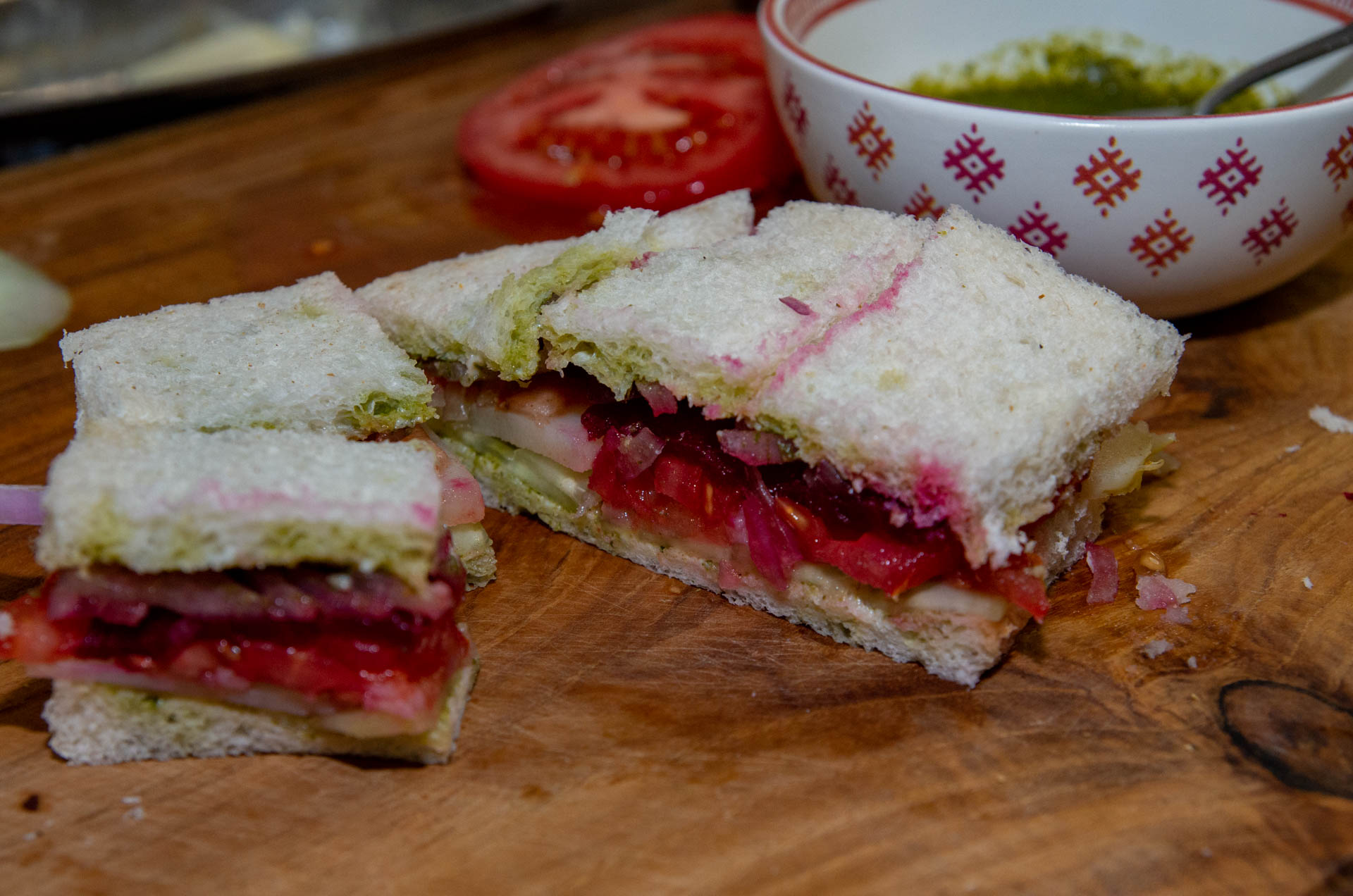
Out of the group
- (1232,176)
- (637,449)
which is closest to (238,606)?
(637,449)

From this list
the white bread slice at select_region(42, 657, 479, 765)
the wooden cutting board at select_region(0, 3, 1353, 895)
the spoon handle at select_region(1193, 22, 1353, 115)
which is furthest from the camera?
the spoon handle at select_region(1193, 22, 1353, 115)

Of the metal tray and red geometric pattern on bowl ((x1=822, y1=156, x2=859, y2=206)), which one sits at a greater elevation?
red geometric pattern on bowl ((x1=822, y1=156, x2=859, y2=206))

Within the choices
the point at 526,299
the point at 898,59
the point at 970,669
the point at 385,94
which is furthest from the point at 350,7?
the point at 970,669

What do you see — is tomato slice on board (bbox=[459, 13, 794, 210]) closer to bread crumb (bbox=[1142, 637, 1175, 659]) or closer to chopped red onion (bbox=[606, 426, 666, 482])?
chopped red onion (bbox=[606, 426, 666, 482])

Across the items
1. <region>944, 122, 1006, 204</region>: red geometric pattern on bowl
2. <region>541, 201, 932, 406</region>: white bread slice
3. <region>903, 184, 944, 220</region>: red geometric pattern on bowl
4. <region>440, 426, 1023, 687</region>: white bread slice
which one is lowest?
<region>440, 426, 1023, 687</region>: white bread slice

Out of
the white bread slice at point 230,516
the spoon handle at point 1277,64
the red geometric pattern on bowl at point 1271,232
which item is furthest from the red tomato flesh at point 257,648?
the spoon handle at point 1277,64

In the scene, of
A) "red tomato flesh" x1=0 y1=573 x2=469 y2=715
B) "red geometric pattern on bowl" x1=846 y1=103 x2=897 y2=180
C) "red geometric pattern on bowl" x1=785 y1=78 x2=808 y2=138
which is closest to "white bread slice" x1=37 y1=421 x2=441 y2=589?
"red tomato flesh" x1=0 y1=573 x2=469 y2=715

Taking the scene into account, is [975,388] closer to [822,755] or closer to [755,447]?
[755,447]
